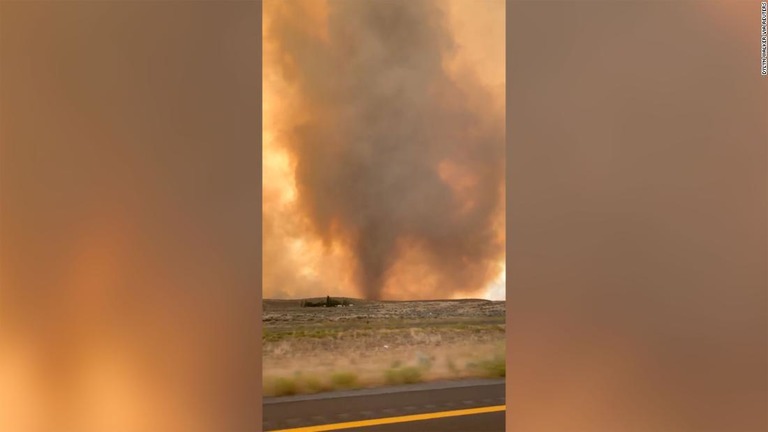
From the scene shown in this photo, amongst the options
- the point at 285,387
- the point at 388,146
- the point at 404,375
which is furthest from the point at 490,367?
the point at 388,146

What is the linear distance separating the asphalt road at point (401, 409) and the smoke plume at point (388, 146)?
950 millimetres

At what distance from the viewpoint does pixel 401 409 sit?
5.01 m

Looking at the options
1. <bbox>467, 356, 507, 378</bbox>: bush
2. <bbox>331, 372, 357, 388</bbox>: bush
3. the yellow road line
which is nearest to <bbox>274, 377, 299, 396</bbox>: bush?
<bbox>331, 372, 357, 388</bbox>: bush

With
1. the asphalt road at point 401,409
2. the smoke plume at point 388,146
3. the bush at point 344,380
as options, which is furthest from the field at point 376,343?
the smoke plume at point 388,146

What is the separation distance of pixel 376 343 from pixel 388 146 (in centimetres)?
201

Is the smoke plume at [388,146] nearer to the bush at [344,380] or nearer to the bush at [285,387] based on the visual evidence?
the bush at [344,380]

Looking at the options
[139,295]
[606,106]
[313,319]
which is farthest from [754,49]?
[313,319]

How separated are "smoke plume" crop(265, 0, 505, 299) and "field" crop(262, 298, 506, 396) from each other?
0.29m

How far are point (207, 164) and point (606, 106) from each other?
4.28 ft

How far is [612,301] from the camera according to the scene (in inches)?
71.1

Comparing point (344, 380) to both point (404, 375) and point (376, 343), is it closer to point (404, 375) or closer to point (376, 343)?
point (376, 343)

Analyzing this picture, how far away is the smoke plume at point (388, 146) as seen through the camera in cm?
519

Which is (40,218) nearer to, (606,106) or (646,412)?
(606,106)

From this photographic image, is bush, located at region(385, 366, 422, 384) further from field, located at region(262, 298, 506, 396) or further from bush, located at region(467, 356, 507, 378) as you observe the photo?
bush, located at region(467, 356, 507, 378)
